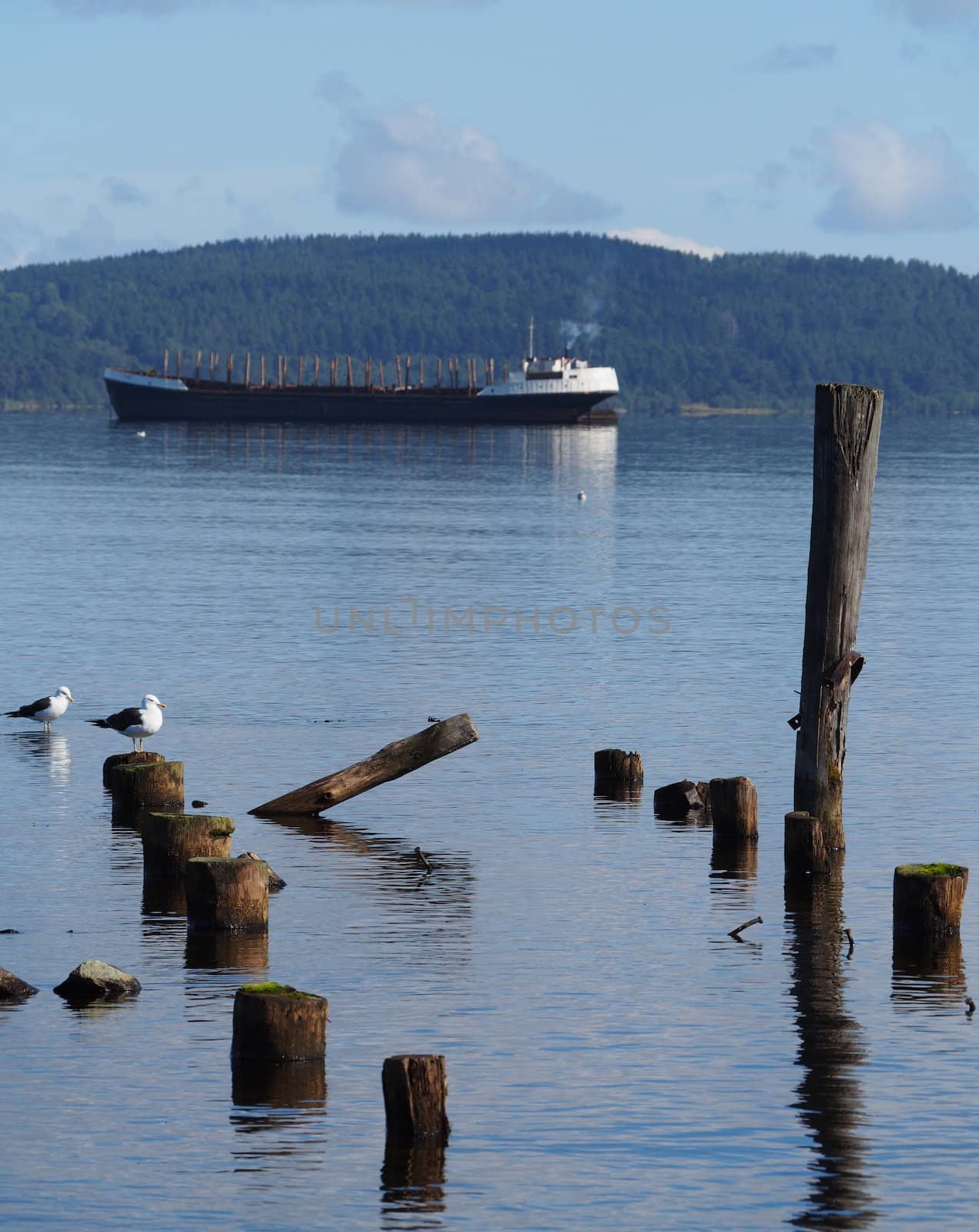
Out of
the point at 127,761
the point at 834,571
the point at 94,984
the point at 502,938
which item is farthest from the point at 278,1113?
the point at 127,761

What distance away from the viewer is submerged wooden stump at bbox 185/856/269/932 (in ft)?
53.1

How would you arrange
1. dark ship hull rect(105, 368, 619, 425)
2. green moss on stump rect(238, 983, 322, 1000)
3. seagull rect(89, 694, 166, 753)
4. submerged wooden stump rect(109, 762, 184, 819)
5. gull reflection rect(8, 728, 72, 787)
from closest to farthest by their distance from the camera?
1. green moss on stump rect(238, 983, 322, 1000)
2. submerged wooden stump rect(109, 762, 184, 819)
3. seagull rect(89, 694, 166, 753)
4. gull reflection rect(8, 728, 72, 787)
5. dark ship hull rect(105, 368, 619, 425)

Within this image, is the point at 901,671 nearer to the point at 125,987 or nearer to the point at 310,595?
the point at 310,595

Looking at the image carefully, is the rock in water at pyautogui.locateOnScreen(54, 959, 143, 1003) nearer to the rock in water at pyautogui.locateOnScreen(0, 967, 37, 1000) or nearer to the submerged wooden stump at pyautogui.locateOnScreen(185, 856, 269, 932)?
the rock in water at pyautogui.locateOnScreen(0, 967, 37, 1000)

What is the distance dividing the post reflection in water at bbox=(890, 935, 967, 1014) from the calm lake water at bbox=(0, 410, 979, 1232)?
0.05 metres

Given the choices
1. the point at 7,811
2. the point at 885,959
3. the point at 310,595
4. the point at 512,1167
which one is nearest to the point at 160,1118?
the point at 512,1167

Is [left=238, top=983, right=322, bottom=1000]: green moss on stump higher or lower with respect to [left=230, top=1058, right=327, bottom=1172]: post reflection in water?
higher

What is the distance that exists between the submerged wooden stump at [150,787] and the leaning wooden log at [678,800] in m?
4.97

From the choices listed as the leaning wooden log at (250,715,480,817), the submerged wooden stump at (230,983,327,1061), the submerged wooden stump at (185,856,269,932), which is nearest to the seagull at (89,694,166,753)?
the leaning wooden log at (250,715,480,817)

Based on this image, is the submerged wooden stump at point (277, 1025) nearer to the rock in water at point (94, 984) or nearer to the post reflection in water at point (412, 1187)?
the post reflection in water at point (412, 1187)

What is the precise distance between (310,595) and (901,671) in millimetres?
16388

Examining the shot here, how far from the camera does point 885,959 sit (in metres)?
15.8

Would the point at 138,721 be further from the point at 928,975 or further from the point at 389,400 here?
the point at 389,400

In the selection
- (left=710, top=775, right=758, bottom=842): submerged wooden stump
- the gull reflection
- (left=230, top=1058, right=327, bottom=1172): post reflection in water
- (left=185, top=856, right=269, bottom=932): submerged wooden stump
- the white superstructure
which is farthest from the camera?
the white superstructure
